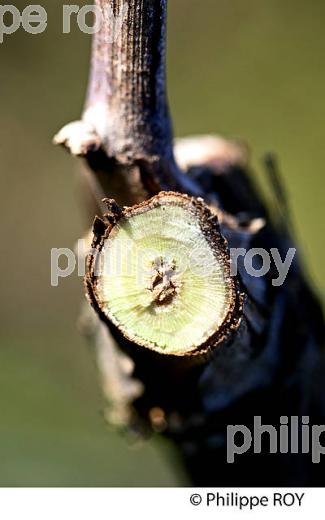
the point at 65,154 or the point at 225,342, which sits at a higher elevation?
the point at 65,154

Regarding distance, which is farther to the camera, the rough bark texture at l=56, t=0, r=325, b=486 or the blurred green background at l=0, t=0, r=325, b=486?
the blurred green background at l=0, t=0, r=325, b=486

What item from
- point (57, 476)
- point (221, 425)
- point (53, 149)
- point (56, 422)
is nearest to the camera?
point (221, 425)

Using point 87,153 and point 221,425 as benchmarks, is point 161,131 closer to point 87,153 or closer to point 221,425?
point 87,153

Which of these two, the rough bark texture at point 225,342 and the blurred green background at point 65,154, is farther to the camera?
the blurred green background at point 65,154

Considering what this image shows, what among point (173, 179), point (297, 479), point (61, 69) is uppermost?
point (61, 69)

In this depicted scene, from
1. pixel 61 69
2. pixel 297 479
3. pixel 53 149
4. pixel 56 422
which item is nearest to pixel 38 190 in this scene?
pixel 53 149
